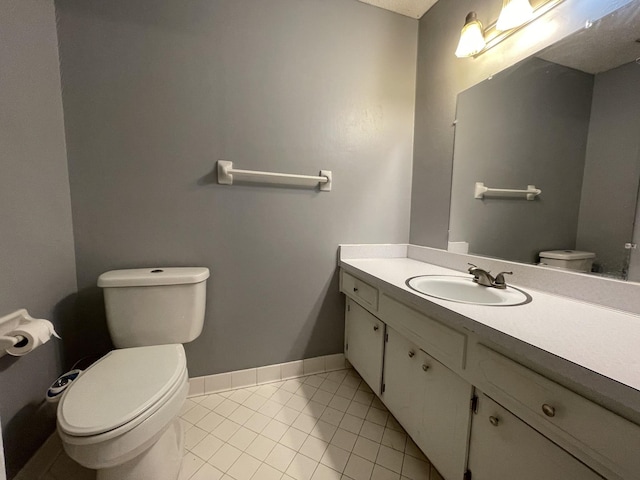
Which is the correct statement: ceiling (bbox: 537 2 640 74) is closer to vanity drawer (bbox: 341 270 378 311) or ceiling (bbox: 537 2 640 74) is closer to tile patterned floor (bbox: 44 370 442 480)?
vanity drawer (bbox: 341 270 378 311)

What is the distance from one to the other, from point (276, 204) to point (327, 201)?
0.31 metres

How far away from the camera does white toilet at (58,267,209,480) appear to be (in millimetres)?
708

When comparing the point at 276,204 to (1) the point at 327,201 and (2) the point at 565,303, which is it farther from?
(2) the point at 565,303

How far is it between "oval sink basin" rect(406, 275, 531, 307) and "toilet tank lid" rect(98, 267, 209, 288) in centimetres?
96

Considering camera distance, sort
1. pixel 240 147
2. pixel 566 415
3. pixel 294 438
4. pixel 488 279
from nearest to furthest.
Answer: pixel 566 415 < pixel 488 279 < pixel 294 438 < pixel 240 147

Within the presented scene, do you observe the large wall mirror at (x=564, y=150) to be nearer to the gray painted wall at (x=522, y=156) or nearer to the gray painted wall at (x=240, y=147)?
the gray painted wall at (x=522, y=156)

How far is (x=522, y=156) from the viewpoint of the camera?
110 cm

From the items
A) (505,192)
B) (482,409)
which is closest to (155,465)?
Answer: (482,409)

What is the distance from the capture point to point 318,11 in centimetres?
141

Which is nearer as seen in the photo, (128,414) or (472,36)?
(128,414)

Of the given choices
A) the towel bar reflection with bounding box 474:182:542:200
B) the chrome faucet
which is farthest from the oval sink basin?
the towel bar reflection with bounding box 474:182:542:200

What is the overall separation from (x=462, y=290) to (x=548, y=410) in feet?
2.03

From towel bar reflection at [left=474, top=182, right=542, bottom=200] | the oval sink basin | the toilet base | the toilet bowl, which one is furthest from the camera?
towel bar reflection at [left=474, top=182, right=542, bottom=200]

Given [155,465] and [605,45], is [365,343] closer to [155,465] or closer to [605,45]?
[155,465]
